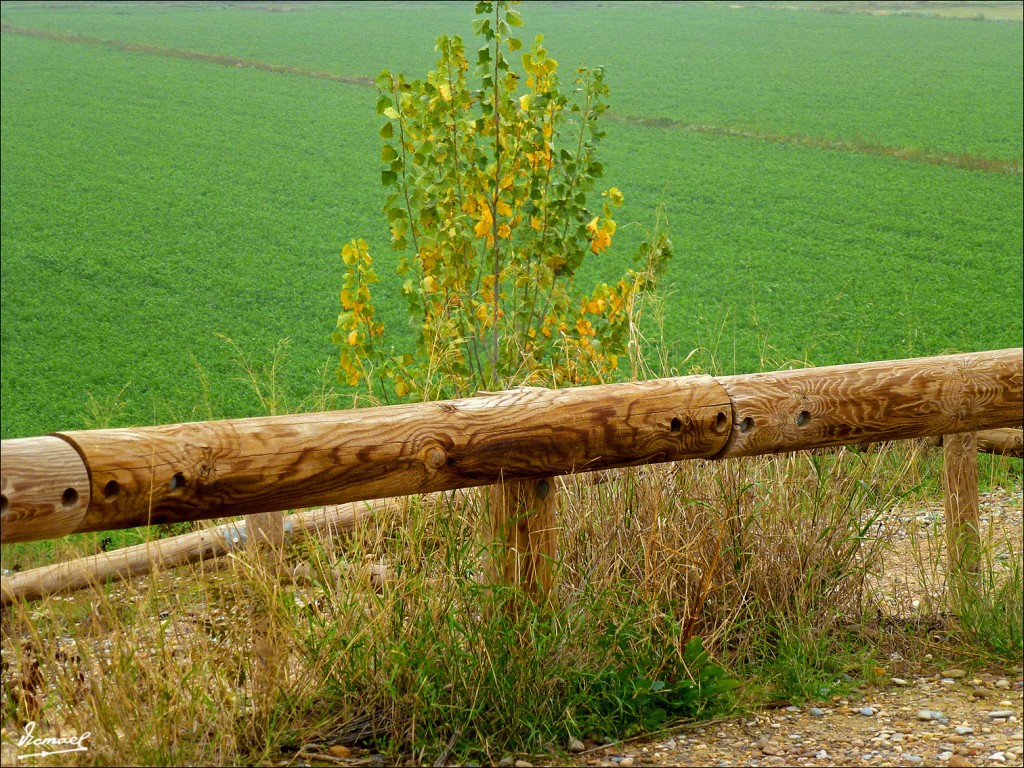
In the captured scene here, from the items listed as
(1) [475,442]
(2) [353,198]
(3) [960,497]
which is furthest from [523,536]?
(2) [353,198]

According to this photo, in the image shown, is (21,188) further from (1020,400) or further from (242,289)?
(1020,400)

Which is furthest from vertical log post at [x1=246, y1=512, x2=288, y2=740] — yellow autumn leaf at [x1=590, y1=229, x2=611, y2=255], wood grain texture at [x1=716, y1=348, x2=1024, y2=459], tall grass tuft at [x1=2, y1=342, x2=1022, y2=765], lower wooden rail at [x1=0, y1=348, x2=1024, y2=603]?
yellow autumn leaf at [x1=590, y1=229, x2=611, y2=255]

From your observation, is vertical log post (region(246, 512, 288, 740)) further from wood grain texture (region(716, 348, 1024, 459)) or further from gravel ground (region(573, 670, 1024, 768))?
wood grain texture (region(716, 348, 1024, 459))

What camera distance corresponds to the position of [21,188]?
17234 mm

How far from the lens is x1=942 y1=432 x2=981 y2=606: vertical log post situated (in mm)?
3830

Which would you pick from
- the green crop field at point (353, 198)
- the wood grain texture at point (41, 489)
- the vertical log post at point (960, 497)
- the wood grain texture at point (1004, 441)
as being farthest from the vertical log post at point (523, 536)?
the wood grain texture at point (1004, 441)

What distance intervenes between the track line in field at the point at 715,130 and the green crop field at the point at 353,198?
8 centimetres

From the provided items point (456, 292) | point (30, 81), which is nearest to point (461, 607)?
point (456, 292)

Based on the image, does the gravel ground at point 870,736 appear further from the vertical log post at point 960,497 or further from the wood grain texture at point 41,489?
the wood grain texture at point 41,489

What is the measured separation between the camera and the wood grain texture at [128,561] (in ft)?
9.60

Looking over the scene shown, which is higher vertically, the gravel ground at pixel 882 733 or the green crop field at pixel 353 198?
the green crop field at pixel 353 198

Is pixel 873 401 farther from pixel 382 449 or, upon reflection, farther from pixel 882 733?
pixel 382 449

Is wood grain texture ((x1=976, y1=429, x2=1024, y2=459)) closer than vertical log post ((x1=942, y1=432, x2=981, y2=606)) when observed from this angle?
No

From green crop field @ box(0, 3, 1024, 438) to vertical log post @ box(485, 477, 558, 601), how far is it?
1310 millimetres
